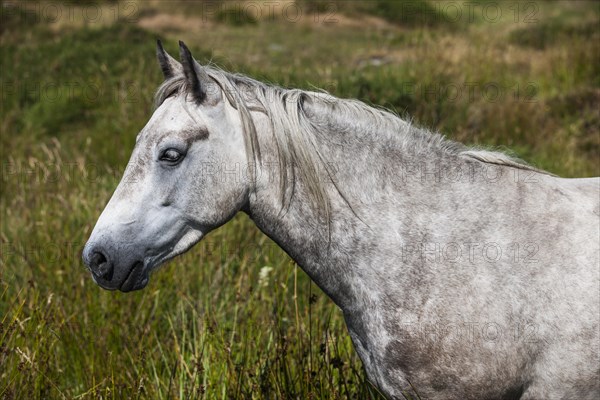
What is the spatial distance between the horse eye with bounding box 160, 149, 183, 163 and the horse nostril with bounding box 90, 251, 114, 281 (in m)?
0.41

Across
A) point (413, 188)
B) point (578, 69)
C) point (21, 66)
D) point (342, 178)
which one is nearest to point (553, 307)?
point (413, 188)

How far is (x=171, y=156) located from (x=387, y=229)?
32.3 inches

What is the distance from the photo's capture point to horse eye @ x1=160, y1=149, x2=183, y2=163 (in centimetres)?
236

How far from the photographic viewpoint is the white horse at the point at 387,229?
2.29 meters

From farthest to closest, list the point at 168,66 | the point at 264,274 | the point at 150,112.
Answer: the point at 150,112
the point at 264,274
the point at 168,66

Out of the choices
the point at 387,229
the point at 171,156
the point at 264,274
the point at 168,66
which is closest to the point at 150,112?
the point at 264,274

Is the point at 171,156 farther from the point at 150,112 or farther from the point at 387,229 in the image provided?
the point at 150,112

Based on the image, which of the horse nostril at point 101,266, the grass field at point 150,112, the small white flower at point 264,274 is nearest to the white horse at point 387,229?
the horse nostril at point 101,266

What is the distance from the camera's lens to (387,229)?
2.40 m

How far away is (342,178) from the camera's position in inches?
95.8

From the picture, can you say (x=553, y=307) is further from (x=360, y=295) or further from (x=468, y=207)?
(x=360, y=295)

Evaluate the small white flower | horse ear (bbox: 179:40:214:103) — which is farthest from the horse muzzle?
the small white flower

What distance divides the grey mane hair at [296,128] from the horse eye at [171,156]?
0.23 meters

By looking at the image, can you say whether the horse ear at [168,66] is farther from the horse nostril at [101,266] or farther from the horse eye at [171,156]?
the horse nostril at [101,266]
